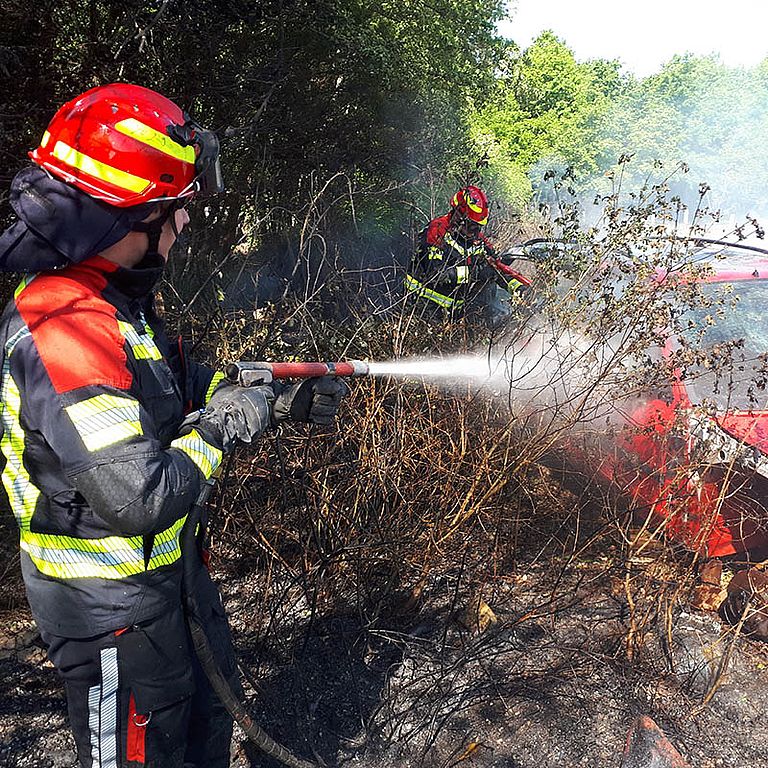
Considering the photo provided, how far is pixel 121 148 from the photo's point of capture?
1795mm

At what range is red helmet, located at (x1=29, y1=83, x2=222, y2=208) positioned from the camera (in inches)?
69.6

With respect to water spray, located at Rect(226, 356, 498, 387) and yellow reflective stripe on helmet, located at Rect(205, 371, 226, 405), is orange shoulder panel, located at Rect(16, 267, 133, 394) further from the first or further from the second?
yellow reflective stripe on helmet, located at Rect(205, 371, 226, 405)

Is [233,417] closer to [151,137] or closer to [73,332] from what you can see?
[73,332]

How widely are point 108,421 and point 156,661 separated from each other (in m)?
0.75

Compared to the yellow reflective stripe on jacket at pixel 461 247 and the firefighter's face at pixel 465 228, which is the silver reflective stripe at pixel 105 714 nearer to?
the yellow reflective stripe on jacket at pixel 461 247

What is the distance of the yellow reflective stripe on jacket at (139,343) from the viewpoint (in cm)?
176

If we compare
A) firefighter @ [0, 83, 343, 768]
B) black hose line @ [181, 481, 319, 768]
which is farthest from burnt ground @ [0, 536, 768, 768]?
firefighter @ [0, 83, 343, 768]

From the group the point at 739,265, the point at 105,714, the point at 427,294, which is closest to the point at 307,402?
the point at 105,714

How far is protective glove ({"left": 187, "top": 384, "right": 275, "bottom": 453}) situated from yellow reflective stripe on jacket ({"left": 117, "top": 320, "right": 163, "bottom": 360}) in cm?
21

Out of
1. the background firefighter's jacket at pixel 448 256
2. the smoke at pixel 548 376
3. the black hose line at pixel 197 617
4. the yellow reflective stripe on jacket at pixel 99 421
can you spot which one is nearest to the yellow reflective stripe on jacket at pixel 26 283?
the yellow reflective stripe on jacket at pixel 99 421

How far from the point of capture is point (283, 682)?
127 inches

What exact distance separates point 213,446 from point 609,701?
7.99 feet

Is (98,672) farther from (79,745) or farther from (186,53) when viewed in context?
(186,53)

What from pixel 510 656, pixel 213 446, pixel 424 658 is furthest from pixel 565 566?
pixel 213 446
